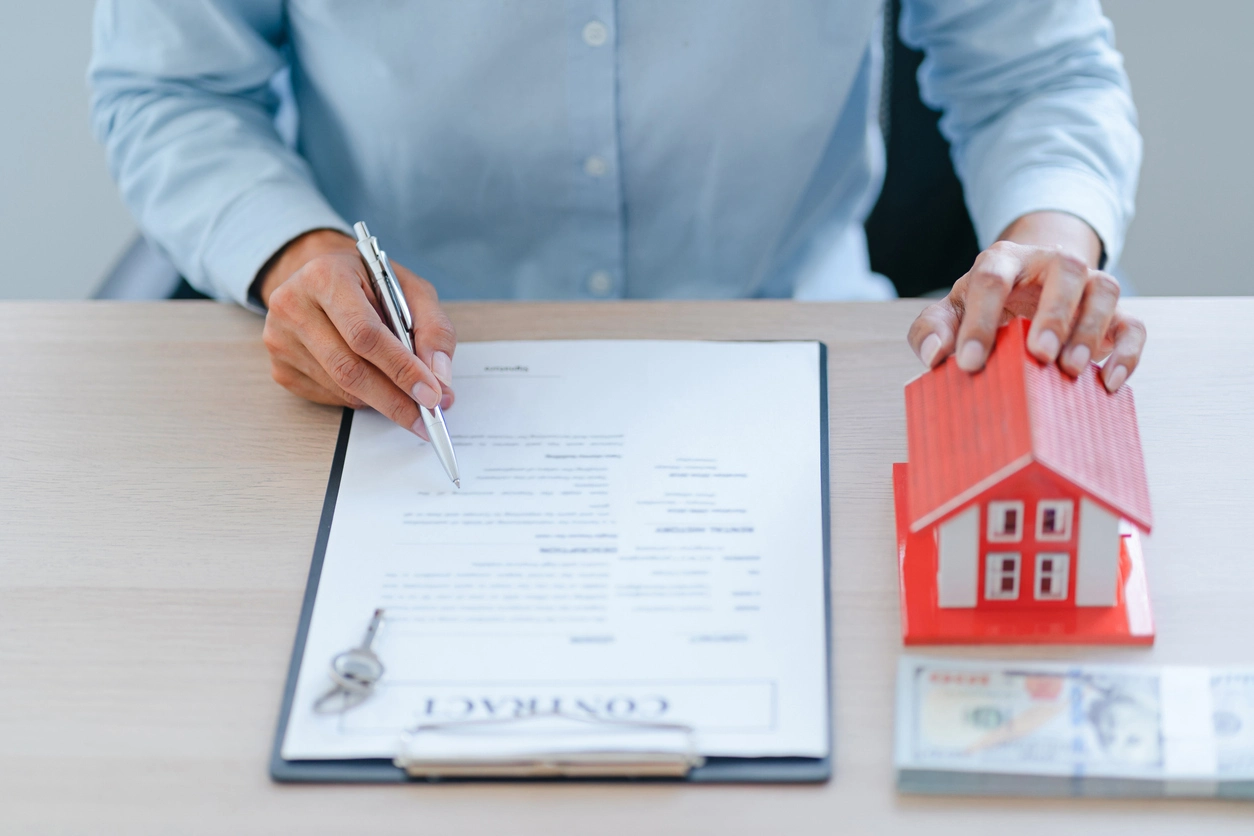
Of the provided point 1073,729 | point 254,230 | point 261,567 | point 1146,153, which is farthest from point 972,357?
point 1146,153

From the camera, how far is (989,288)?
0.61m

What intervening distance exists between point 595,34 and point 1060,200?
1.28 feet

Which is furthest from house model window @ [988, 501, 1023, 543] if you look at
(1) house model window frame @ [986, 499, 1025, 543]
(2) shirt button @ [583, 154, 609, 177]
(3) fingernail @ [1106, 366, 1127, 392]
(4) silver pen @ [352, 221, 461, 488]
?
(2) shirt button @ [583, 154, 609, 177]

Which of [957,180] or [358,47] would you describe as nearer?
[358,47]

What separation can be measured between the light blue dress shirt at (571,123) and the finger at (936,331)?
245mm

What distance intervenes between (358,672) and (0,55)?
1.41 metres

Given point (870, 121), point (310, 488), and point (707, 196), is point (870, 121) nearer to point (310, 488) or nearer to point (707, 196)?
point (707, 196)

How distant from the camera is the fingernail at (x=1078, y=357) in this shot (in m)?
0.58

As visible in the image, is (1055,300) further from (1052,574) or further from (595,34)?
(595,34)

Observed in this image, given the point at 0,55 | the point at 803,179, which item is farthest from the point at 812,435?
the point at 0,55

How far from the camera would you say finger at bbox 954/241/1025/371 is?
0.59 metres

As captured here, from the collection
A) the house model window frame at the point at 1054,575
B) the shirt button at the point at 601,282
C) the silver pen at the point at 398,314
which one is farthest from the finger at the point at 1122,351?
the shirt button at the point at 601,282

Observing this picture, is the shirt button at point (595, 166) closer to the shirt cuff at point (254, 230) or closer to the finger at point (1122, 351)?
the shirt cuff at point (254, 230)

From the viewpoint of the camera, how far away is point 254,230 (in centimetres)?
83
